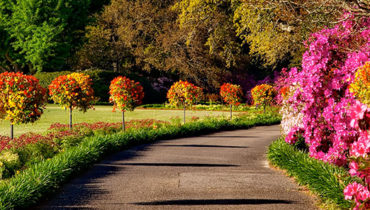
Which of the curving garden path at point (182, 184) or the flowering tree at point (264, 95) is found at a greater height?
the flowering tree at point (264, 95)

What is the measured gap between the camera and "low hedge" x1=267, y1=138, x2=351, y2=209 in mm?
6187

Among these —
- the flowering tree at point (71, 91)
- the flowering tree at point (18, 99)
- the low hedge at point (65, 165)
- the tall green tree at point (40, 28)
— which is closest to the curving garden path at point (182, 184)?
the low hedge at point (65, 165)

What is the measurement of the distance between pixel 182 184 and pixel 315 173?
93.8 inches

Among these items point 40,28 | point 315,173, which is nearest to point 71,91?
point 315,173

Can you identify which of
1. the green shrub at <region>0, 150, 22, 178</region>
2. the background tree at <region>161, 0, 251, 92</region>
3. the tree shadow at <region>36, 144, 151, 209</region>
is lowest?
the tree shadow at <region>36, 144, 151, 209</region>

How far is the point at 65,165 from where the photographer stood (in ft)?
26.6

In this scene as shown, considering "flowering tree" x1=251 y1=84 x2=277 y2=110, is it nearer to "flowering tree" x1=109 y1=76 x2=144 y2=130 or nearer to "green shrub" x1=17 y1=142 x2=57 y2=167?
"flowering tree" x1=109 y1=76 x2=144 y2=130

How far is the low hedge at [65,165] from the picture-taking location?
6.22m

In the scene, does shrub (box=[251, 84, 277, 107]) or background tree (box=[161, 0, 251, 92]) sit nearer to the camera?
shrub (box=[251, 84, 277, 107])

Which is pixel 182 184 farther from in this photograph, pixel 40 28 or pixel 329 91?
pixel 40 28

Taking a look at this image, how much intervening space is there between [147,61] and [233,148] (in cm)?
2170

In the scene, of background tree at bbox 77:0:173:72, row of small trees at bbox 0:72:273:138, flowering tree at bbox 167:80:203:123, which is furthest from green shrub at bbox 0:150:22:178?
background tree at bbox 77:0:173:72

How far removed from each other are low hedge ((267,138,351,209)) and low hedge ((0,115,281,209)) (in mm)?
4348

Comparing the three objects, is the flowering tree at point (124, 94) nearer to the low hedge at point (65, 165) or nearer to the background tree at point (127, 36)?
the low hedge at point (65, 165)
